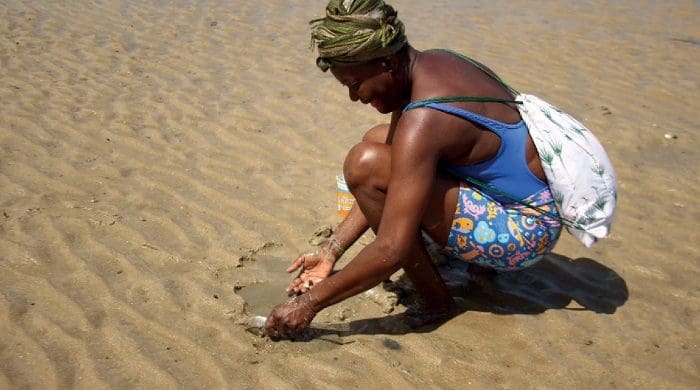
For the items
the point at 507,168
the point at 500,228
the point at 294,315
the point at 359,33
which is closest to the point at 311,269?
the point at 294,315

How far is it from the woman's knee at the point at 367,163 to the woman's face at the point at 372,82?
0.16 meters

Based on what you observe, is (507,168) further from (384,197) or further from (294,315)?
(294,315)

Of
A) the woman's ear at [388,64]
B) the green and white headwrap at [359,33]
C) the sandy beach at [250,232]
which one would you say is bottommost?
the sandy beach at [250,232]

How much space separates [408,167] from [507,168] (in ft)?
1.52

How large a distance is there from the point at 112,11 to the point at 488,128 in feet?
17.8

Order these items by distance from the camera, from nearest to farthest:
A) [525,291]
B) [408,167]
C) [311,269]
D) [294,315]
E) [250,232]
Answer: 1. [408,167]
2. [294,315]
3. [311,269]
4. [525,291]
5. [250,232]

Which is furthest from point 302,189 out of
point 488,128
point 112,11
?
point 112,11

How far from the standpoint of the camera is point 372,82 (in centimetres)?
232

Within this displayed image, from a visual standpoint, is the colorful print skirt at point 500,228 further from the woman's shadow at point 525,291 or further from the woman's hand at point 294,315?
the woman's hand at point 294,315

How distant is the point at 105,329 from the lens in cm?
242

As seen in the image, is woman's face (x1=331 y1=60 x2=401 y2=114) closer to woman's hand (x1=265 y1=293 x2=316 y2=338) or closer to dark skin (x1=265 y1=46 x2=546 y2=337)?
dark skin (x1=265 y1=46 x2=546 y2=337)

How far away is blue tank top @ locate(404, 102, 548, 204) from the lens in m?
2.38

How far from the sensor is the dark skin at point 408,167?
2.16m

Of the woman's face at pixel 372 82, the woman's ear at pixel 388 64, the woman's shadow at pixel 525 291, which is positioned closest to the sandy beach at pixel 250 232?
the woman's shadow at pixel 525 291
